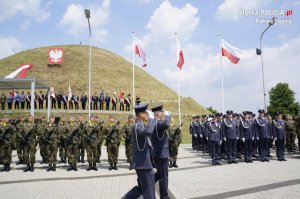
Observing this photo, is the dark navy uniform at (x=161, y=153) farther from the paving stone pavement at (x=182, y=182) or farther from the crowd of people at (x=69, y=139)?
the crowd of people at (x=69, y=139)

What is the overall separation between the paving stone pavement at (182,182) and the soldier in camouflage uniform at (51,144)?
421 millimetres

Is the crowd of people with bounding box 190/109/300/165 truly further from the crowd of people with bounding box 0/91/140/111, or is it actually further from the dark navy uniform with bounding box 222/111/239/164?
the crowd of people with bounding box 0/91/140/111

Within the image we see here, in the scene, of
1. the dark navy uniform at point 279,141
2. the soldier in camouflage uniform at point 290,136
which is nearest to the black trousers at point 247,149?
the dark navy uniform at point 279,141

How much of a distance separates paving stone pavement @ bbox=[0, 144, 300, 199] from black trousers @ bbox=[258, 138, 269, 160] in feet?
2.59

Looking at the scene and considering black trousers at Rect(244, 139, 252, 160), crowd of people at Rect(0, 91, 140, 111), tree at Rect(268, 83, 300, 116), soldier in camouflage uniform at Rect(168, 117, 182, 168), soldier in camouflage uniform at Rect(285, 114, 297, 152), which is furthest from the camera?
tree at Rect(268, 83, 300, 116)

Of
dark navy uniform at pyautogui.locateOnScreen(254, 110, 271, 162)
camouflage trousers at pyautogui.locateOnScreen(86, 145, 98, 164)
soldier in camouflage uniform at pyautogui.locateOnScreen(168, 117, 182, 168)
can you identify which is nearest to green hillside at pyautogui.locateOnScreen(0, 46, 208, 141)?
dark navy uniform at pyautogui.locateOnScreen(254, 110, 271, 162)

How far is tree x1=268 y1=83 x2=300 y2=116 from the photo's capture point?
179ft

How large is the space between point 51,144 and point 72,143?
82cm

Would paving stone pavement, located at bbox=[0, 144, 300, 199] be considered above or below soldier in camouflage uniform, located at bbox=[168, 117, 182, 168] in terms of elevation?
below

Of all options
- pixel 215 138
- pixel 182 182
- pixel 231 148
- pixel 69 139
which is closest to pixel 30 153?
pixel 69 139

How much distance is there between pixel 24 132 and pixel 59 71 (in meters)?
49.3

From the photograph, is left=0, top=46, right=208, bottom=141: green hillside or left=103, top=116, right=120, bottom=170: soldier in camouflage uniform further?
left=0, top=46, right=208, bottom=141: green hillside

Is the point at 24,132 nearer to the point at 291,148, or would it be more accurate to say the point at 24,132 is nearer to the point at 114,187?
the point at 114,187

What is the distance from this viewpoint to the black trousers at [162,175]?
21.7 ft
